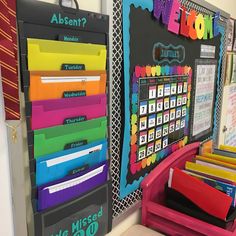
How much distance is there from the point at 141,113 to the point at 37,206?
1.45ft

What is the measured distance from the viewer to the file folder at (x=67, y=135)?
0.59 metres

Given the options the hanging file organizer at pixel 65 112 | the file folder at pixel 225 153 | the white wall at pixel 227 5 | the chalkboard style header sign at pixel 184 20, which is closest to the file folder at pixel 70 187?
the hanging file organizer at pixel 65 112

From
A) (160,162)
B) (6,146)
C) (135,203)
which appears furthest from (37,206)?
(160,162)

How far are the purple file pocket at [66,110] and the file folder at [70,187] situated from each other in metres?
0.14

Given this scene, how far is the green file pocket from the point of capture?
0.62 metres

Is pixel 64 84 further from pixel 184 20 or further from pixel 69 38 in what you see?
pixel 184 20

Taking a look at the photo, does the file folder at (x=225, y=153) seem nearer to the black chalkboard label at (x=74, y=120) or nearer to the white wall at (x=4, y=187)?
the black chalkboard label at (x=74, y=120)

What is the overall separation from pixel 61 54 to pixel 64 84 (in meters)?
0.07

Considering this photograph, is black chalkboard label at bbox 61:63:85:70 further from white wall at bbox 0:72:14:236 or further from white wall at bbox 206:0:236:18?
white wall at bbox 206:0:236:18

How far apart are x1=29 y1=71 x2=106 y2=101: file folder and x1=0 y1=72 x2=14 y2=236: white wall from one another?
0.07 metres

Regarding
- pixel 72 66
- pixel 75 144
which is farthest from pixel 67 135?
pixel 72 66

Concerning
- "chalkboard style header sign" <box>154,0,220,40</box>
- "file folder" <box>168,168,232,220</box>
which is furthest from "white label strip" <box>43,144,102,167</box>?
"chalkboard style header sign" <box>154,0,220,40</box>

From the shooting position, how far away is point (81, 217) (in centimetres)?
70

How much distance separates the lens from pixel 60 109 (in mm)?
613
